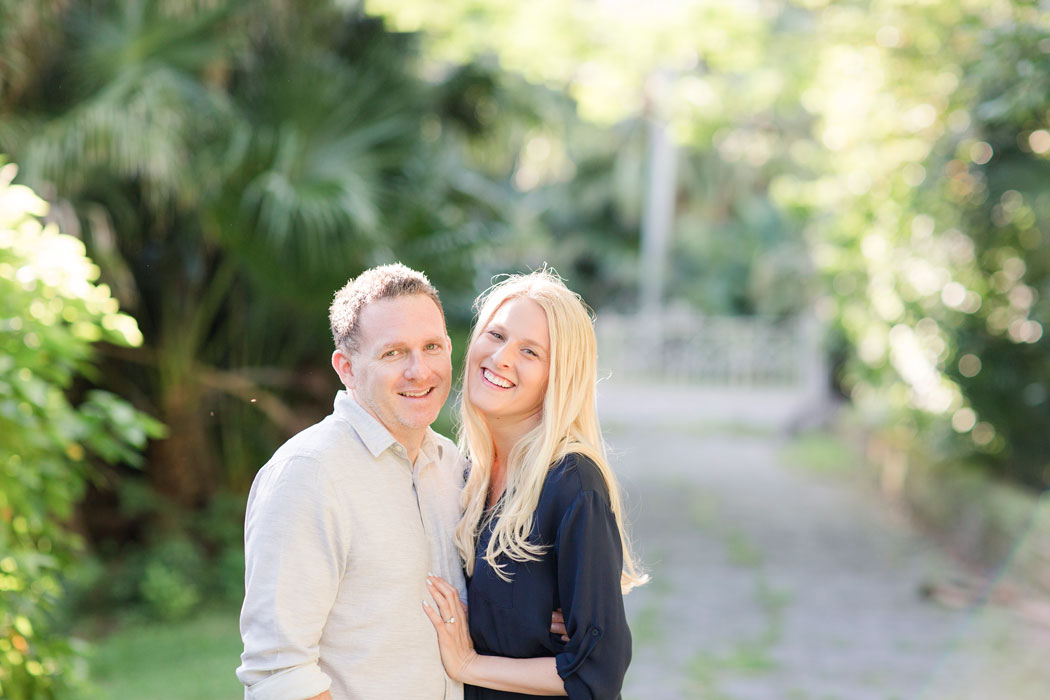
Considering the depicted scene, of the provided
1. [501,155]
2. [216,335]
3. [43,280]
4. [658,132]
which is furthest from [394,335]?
[658,132]

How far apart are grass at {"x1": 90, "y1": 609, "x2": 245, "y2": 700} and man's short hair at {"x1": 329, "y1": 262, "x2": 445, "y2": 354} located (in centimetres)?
404

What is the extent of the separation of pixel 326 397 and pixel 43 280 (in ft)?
16.5

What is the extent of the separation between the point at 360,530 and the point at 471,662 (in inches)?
16.8

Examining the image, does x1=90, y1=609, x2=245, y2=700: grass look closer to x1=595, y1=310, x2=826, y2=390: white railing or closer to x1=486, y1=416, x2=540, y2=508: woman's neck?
x1=486, y1=416, x2=540, y2=508: woman's neck

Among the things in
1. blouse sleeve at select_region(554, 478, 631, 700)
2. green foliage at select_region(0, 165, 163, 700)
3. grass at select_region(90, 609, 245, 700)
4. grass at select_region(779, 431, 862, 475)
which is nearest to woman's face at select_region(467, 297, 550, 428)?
blouse sleeve at select_region(554, 478, 631, 700)

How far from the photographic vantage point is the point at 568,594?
2.34 metres

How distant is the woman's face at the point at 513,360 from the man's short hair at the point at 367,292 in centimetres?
22

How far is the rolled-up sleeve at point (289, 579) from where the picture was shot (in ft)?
6.91

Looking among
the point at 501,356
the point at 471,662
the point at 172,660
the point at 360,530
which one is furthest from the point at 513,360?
the point at 172,660

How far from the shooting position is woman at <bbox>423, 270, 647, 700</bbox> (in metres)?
2.33

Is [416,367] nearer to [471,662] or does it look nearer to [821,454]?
[471,662]

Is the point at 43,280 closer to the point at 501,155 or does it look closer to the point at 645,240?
the point at 501,155

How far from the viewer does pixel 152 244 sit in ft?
26.6

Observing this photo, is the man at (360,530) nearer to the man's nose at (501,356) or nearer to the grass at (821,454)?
the man's nose at (501,356)
